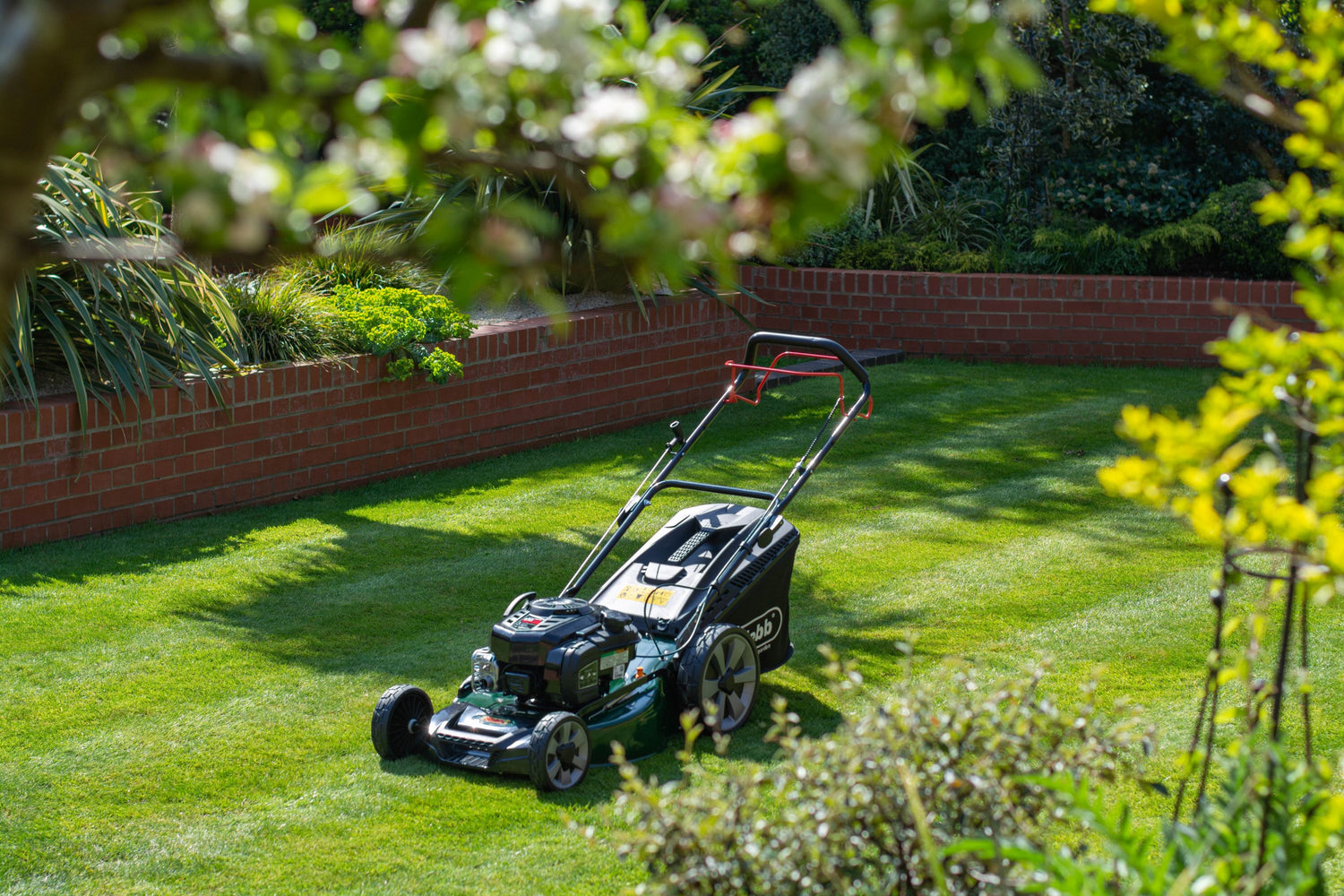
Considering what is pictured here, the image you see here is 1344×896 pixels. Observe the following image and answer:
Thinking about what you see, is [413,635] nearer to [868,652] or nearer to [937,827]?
[868,652]

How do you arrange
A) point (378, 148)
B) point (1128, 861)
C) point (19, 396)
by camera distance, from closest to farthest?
point (378, 148) → point (1128, 861) → point (19, 396)

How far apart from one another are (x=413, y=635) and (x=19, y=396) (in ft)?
8.74

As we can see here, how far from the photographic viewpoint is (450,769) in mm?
4688

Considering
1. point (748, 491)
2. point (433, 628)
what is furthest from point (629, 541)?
point (748, 491)

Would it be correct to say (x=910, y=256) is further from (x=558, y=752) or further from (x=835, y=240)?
(x=558, y=752)

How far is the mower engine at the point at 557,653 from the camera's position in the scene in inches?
176

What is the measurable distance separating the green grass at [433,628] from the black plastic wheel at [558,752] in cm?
6

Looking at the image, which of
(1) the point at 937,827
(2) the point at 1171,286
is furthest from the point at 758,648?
(2) the point at 1171,286

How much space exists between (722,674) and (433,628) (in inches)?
65.9

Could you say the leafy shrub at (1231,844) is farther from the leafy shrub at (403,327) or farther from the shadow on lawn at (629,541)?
the leafy shrub at (403,327)

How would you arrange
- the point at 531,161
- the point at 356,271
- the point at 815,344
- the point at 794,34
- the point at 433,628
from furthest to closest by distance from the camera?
1. the point at 794,34
2. the point at 356,271
3. the point at 433,628
4. the point at 815,344
5. the point at 531,161

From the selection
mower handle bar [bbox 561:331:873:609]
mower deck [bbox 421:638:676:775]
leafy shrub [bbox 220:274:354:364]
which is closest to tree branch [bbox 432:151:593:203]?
mower deck [bbox 421:638:676:775]

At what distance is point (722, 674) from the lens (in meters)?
4.86

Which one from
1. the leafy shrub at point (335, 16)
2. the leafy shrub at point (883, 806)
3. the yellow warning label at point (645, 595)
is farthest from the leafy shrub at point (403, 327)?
the leafy shrub at point (335, 16)
